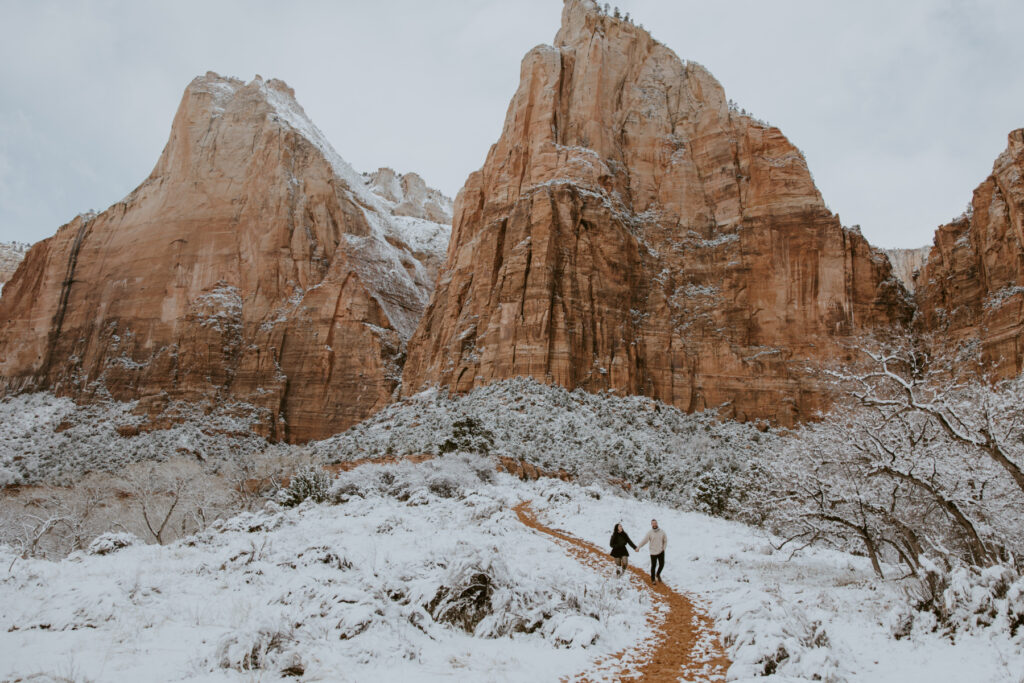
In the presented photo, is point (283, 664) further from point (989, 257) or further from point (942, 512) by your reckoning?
point (989, 257)

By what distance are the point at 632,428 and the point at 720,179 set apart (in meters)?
28.8

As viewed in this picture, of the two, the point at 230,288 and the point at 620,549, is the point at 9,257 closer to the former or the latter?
the point at 230,288

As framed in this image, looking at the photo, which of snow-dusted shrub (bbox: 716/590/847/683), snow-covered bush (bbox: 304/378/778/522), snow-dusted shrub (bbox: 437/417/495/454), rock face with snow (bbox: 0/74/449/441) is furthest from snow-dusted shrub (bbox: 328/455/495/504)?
A: rock face with snow (bbox: 0/74/449/441)

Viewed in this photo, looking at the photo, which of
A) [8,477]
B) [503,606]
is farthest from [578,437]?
[8,477]

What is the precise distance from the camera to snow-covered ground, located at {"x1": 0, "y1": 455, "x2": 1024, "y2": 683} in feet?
20.4

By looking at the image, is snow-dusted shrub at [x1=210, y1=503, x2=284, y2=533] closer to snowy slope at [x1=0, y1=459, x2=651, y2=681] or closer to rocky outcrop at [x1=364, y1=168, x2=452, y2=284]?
snowy slope at [x1=0, y1=459, x2=651, y2=681]

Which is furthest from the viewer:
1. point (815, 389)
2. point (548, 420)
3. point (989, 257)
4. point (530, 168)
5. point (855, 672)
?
point (530, 168)

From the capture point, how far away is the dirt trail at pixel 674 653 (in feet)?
23.8

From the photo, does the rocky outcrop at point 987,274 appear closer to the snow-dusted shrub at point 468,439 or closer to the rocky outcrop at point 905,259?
the snow-dusted shrub at point 468,439

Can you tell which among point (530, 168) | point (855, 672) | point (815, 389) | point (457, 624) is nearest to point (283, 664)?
point (457, 624)

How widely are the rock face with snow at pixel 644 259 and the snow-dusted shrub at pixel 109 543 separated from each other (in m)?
35.8

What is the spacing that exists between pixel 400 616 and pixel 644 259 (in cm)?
5092

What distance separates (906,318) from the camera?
173 ft

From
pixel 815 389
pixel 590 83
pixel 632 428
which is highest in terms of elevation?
pixel 590 83
